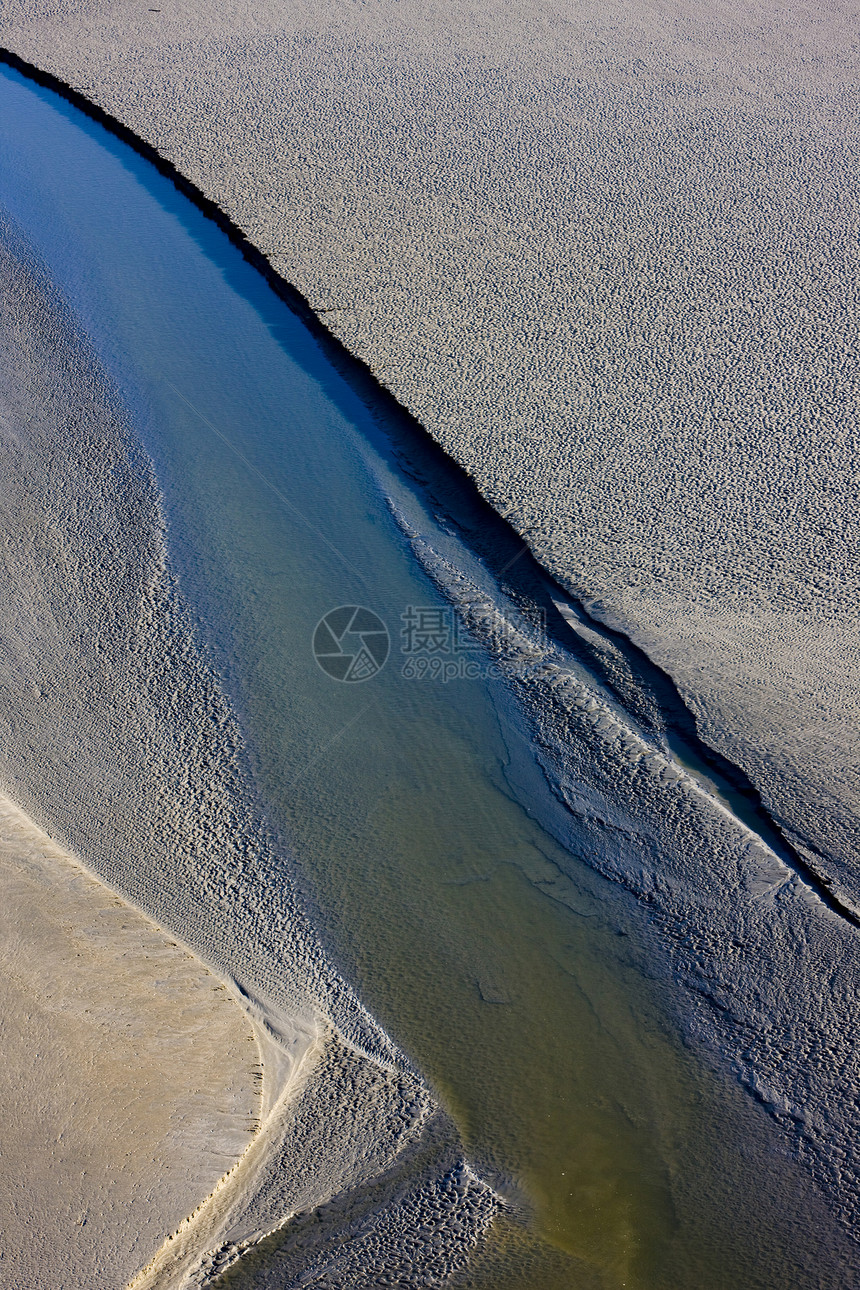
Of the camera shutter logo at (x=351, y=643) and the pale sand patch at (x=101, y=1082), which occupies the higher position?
the camera shutter logo at (x=351, y=643)

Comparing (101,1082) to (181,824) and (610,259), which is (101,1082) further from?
(610,259)

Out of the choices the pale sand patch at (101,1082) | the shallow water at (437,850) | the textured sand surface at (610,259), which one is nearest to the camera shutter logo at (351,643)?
the shallow water at (437,850)

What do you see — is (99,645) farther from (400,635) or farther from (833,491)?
(833,491)

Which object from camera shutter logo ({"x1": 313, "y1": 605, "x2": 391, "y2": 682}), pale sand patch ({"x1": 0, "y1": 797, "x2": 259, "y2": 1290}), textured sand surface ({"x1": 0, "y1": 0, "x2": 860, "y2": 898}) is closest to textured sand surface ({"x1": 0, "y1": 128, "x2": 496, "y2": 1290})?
pale sand patch ({"x1": 0, "y1": 797, "x2": 259, "y2": 1290})

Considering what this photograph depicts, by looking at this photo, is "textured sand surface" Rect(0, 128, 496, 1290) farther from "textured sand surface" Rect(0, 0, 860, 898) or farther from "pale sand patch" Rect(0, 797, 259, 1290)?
"textured sand surface" Rect(0, 0, 860, 898)

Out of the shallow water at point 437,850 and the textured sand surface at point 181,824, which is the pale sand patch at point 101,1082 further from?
the shallow water at point 437,850

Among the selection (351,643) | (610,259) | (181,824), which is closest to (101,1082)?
(181,824)
